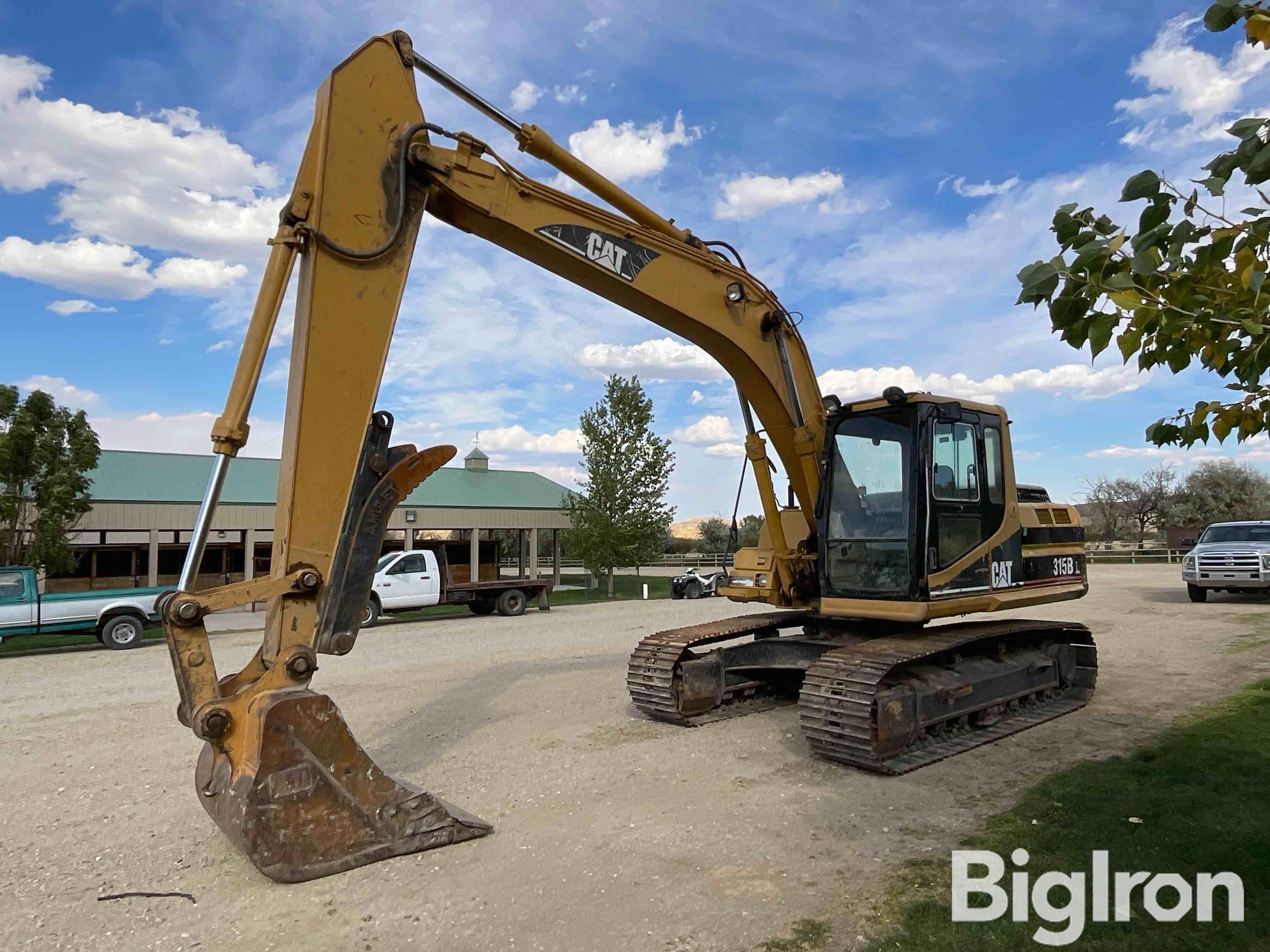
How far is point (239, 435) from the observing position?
494cm

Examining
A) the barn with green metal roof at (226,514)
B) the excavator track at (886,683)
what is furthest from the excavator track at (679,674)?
the barn with green metal roof at (226,514)

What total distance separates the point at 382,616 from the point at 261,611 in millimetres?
4254

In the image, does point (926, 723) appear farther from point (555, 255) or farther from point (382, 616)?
point (382, 616)

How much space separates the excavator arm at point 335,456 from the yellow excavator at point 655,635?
0.02 m

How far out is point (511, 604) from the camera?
21.0 meters

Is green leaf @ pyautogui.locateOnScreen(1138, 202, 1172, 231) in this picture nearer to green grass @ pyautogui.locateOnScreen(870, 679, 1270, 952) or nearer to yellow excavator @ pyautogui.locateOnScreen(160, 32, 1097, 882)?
green grass @ pyautogui.locateOnScreen(870, 679, 1270, 952)

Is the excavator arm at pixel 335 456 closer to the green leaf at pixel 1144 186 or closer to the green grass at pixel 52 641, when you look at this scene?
the green leaf at pixel 1144 186

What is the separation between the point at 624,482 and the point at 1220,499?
37813mm

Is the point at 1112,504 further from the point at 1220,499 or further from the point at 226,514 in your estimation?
the point at 226,514

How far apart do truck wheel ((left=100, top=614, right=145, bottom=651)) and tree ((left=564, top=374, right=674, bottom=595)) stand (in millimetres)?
13345

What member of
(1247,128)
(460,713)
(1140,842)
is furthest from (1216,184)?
(460,713)

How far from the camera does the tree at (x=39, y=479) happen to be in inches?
695

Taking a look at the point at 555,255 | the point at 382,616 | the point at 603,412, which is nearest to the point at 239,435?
the point at 555,255

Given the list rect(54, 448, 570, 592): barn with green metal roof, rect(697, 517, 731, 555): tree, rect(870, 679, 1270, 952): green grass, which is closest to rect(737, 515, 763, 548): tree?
rect(697, 517, 731, 555): tree
